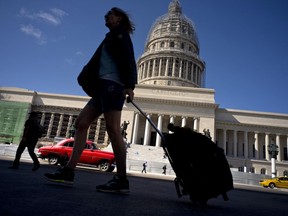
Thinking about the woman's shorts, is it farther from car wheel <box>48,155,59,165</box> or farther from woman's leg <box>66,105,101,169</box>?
car wheel <box>48,155,59,165</box>

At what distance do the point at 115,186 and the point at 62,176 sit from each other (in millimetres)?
636

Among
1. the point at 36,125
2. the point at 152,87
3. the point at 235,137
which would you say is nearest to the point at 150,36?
the point at 152,87

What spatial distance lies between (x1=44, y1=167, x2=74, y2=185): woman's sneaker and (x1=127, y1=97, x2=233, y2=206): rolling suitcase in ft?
4.06

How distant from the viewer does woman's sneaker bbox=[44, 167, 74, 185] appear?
118 inches

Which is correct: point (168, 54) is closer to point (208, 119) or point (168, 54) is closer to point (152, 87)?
point (152, 87)

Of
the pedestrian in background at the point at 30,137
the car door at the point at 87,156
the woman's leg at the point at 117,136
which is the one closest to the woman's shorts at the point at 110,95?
the woman's leg at the point at 117,136

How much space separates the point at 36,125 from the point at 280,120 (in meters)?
50.2

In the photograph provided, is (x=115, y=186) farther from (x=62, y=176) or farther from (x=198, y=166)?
(x=198, y=166)

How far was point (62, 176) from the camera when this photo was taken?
119 inches

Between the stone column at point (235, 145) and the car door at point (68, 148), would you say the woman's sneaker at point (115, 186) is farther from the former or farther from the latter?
the stone column at point (235, 145)

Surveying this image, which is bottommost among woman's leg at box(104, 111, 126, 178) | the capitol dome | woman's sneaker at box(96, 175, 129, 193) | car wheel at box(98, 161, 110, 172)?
woman's sneaker at box(96, 175, 129, 193)

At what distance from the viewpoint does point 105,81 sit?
10.0ft

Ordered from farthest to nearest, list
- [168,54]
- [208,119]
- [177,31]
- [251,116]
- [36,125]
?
[177,31] < [168,54] < [251,116] < [208,119] < [36,125]

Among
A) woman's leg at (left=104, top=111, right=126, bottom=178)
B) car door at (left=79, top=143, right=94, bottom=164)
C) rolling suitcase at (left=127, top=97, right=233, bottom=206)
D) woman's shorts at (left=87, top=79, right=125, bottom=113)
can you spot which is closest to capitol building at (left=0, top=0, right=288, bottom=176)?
car door at (left=79, top=143, right=94, bottom=164)
